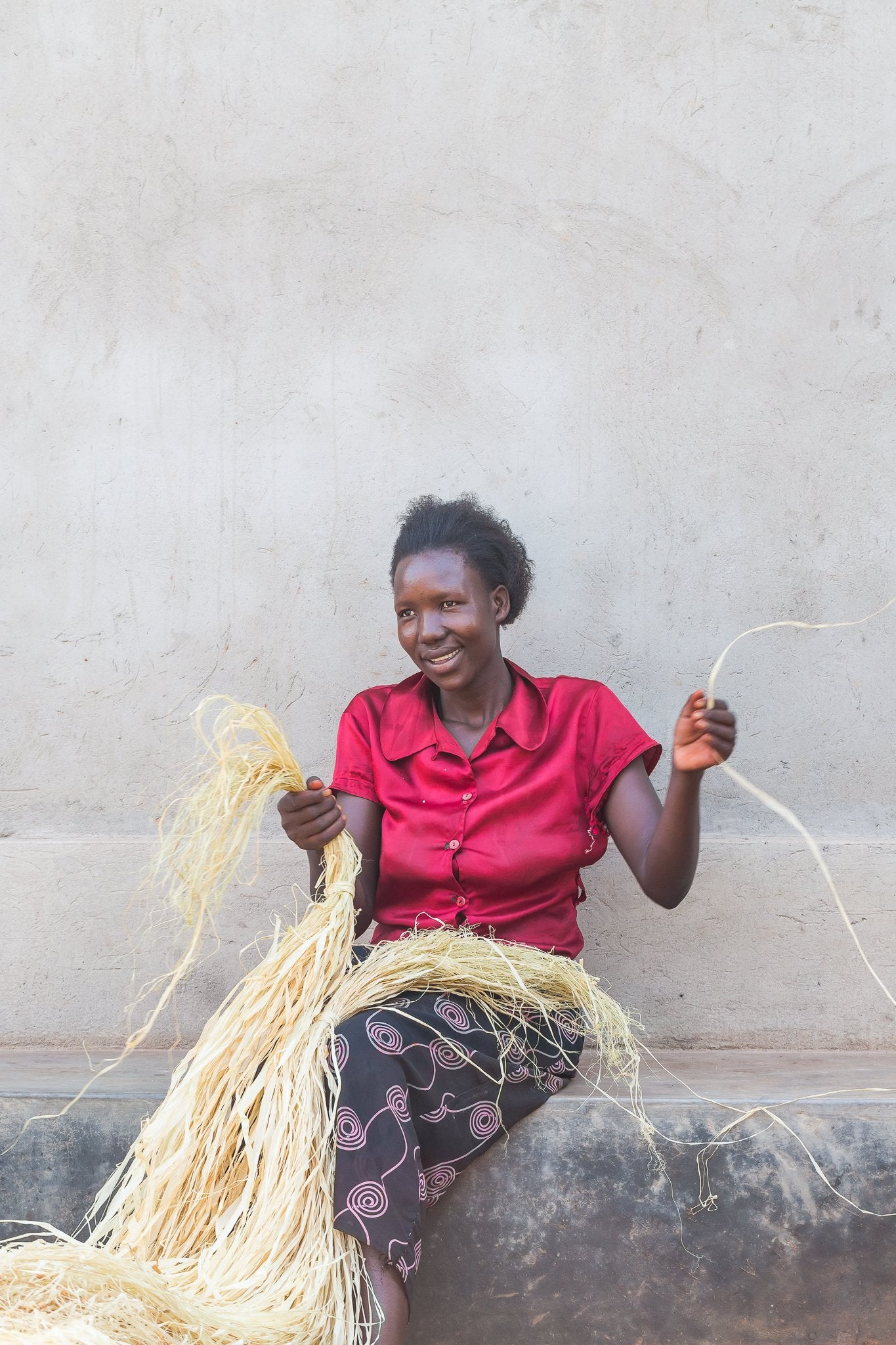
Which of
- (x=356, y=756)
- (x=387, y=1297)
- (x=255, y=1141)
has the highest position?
(x=356, y=756)

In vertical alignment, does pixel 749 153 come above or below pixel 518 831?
above

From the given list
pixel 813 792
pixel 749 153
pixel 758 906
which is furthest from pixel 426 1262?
pixel 749 153

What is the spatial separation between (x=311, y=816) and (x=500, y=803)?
413mm

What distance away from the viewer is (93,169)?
302cm

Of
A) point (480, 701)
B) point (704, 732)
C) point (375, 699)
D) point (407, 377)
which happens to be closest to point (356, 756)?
point (375, 699)

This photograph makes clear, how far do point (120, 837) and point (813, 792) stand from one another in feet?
5.75

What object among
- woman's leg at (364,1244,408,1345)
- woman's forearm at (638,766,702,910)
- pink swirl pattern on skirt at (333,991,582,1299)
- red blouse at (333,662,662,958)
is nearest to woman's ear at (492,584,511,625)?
red blouse at (333,662,662,958)

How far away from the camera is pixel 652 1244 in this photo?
209 centimetres

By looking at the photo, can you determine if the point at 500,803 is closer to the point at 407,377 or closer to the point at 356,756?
the point at 356,756

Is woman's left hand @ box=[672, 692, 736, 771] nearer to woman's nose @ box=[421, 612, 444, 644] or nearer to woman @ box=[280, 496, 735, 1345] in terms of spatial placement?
woman @ box=[280, 496, 735, 1345]

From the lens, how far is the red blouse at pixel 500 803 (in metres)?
2.36

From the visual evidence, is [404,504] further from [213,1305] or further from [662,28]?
[213,1305]

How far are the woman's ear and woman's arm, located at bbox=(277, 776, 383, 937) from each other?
1.65 ft

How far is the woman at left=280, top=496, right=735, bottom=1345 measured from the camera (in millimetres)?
2000
